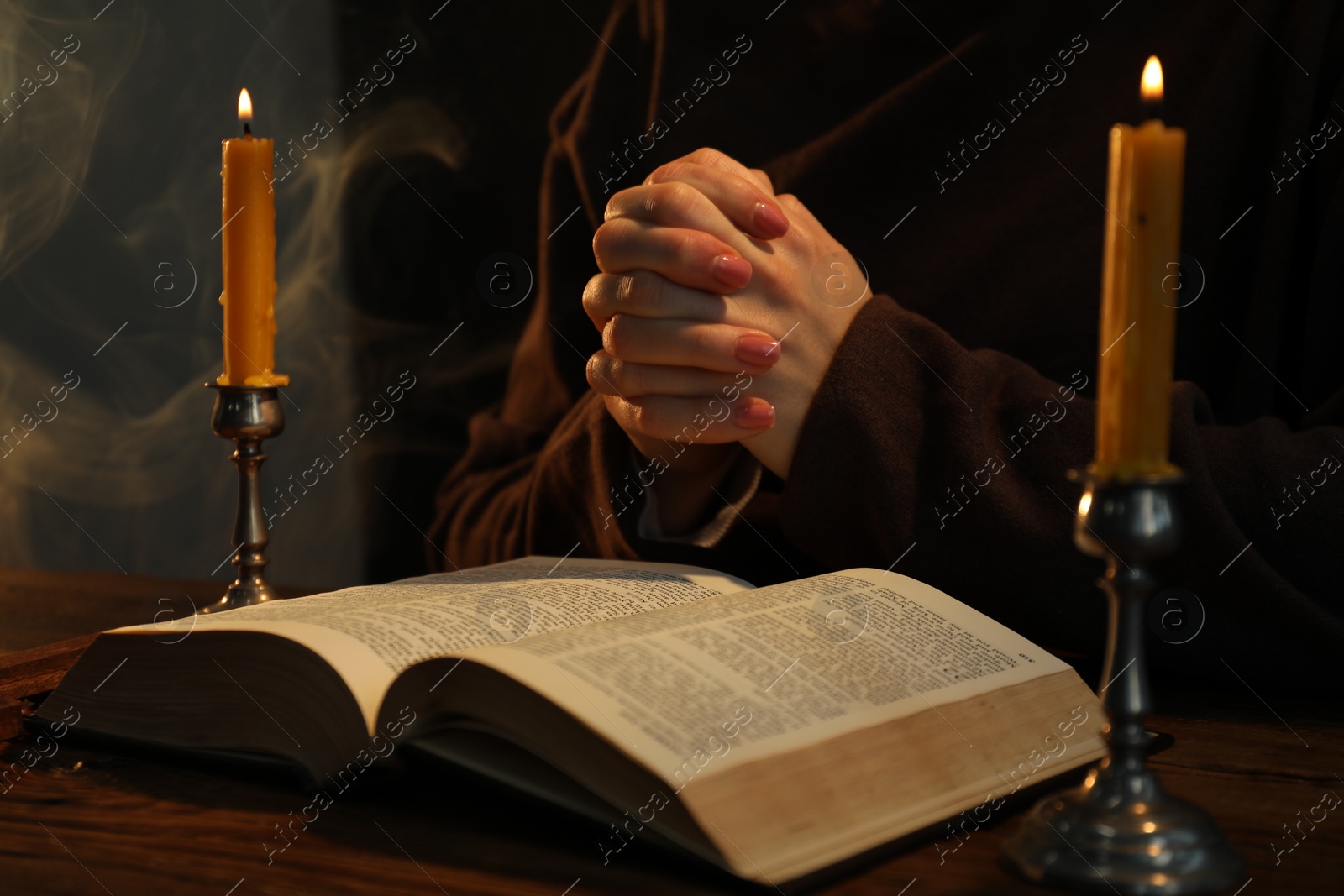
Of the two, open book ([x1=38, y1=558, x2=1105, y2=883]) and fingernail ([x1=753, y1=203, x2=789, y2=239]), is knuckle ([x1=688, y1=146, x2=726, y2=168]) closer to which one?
fingernail ([x1=753, y1=203, x2=789, y2=239])

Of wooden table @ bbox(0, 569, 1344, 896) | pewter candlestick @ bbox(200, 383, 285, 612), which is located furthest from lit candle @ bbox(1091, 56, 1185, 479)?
pewter candlestick @ bbox(200, 383, 285, 612)

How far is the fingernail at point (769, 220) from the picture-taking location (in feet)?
2.83


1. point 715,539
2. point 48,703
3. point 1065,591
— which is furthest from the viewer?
point 715,539

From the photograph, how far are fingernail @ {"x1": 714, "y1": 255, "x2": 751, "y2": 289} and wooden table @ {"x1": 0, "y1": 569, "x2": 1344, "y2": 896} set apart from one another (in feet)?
1.37

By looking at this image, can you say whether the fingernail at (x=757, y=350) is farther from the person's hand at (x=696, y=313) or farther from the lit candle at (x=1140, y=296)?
the lit candle at (x=1140, y=296)

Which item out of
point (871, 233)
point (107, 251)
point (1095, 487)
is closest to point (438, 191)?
point (107, 251)

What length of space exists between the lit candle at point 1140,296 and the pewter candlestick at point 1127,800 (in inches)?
0.5

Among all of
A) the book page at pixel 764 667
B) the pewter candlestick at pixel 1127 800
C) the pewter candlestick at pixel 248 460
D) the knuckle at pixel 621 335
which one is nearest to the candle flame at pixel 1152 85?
the pewter candlestick at pixel 1127 800

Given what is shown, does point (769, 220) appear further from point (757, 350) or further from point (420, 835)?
point (420, 835)

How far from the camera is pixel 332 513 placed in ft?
6.56

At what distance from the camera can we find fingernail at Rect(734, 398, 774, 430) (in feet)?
2.72

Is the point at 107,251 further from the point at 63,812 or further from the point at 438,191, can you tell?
the point at 63,812

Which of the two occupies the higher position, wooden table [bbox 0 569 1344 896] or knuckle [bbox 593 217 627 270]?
knuckle [bbox 593 217 627 270]

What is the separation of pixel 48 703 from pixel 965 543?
59 centimetres
